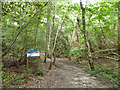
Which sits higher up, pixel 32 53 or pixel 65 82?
pixel 32 53

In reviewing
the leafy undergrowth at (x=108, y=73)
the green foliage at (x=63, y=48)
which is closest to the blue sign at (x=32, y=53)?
the leafy undergrowth at (x=108, y=73)

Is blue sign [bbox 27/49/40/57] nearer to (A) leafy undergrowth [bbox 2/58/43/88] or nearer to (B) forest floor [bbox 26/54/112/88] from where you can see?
(A) leafy undergrowth [bbox 2/58/43/88]

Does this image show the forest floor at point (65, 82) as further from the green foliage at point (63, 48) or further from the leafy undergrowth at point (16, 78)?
the green foliage at point (63, 48)

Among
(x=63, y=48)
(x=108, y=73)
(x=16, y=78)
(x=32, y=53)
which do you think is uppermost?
(x=32, y=53)

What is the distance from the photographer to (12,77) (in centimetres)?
354

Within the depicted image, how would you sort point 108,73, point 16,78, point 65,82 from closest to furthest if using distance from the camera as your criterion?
point 16,78 → point 65,82 → point 108,73

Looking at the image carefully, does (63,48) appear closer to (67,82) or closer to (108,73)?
(108,73)

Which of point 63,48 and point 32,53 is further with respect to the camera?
point 63,48

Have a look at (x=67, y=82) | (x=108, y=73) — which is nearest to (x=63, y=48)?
(x=108, y=73)

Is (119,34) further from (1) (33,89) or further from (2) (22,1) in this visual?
(1) (33,89)

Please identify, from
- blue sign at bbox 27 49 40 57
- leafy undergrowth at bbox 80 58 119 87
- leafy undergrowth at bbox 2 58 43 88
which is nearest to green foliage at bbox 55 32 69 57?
leafy undergrowth at bbox 80 58 119 87

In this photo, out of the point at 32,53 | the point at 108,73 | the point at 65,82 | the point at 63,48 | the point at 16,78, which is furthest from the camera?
the point at 63,48

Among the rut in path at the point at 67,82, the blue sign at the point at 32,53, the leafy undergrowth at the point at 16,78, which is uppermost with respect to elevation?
the blue sign at the point at 32,53

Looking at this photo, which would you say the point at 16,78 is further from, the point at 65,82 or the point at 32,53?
the point at 65,82
